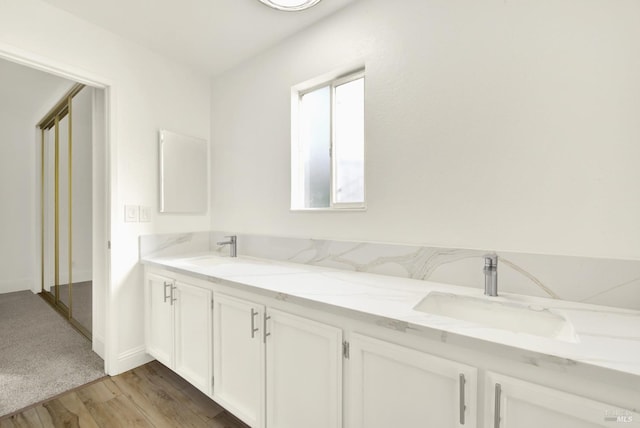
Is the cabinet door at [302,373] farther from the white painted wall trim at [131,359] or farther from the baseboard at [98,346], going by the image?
the baseboard at [98,346]

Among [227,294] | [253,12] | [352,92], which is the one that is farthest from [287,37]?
[227,294]

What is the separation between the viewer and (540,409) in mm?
727

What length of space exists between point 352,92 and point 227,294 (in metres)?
1.42

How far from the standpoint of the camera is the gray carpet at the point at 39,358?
5.74ft

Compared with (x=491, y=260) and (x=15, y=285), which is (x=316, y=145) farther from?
(x=15, y=285)

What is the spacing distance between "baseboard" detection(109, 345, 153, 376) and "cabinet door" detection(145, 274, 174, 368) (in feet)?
0.29

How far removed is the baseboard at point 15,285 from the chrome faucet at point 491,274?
5.39 m

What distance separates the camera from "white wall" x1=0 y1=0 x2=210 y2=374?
66.6 inches

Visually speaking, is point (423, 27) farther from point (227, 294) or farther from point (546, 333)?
point (227, 294)

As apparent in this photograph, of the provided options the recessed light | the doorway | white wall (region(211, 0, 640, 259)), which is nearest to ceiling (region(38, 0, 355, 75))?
the recessed light

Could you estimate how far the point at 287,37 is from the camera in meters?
2.00

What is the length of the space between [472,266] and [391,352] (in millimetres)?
607

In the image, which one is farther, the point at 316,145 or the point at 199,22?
the point at 316,145

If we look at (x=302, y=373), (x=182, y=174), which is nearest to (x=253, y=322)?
(x=302, y=373)
